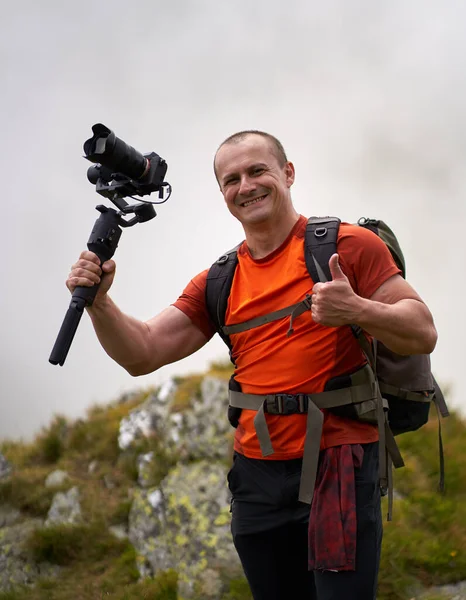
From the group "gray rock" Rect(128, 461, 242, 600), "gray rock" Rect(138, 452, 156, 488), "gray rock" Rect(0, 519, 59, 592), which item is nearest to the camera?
"gray rock" Rect(128, 461, 242, 600)

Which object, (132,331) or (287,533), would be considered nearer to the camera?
(287,533)

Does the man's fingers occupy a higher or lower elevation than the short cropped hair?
lower

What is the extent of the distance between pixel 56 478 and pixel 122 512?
169 cm

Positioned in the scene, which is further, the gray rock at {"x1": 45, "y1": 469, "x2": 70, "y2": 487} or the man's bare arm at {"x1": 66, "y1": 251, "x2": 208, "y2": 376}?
the gray rock at {"x1": 45, "y1": 469, "x2": 70, "y2": 487}

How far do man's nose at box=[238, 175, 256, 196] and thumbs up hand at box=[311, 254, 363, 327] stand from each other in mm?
971

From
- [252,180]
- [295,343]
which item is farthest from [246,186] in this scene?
[295,343]

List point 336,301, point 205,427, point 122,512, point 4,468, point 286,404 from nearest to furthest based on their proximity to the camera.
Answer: point 336,301, point 286,404, point 122,512, point 205,427, point 4,468

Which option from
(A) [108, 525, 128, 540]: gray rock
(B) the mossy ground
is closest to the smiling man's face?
(B) the mossy ground

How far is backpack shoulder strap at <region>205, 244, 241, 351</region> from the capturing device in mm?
3982

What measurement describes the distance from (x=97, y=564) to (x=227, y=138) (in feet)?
20.2

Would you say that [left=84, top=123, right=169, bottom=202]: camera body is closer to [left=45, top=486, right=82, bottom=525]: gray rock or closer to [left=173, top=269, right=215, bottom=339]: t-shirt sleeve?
[left=173, top=269, right=215, bottom=339]: t-shirt sleeve

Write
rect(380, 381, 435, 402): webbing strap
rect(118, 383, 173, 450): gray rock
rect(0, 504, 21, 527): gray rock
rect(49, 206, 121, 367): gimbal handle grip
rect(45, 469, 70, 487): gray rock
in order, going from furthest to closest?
rect(45, 469, 70, 487): gray rock, rect(118, 383, 173, 450): gray rock, rect(0, 504, 21, 527): gray rock, rect(380, 381, 435, 402): webbing strap, rect(49, 206, 121, 367): gimbal handle grip

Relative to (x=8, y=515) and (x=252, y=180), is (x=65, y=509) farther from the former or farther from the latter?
(x=252, y=180)

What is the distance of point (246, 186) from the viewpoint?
12.6ft
